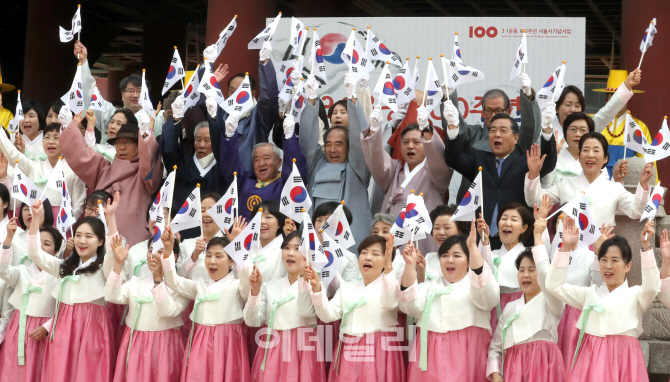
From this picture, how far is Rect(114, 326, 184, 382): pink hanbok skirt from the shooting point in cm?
523

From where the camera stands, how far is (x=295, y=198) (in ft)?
17.4

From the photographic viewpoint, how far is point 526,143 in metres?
5.64

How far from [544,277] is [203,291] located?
6.47ft

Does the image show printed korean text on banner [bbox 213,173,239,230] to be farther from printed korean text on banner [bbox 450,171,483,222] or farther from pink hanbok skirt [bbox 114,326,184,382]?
printed korean text on banner [bbox 450,171,483,222]

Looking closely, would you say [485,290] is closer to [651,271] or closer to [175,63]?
[651,271]

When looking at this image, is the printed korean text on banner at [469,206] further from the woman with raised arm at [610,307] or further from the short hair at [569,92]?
the short hair at [569,92]

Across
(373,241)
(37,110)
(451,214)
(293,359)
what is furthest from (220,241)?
(37,110)

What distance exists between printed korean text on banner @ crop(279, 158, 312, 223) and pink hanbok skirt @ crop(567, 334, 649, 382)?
1790mm

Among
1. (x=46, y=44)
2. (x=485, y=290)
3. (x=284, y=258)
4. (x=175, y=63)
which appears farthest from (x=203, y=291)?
(x=46, y=44)

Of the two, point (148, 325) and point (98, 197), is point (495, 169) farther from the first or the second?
point (98, 197)

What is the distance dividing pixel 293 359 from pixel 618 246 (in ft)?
6.15

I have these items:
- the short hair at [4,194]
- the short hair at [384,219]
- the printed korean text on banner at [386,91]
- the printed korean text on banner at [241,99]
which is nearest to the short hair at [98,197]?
the short hair at [4,194]

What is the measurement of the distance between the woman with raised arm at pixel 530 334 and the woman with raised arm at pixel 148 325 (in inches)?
73.7

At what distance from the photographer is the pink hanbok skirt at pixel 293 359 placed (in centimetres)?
502
